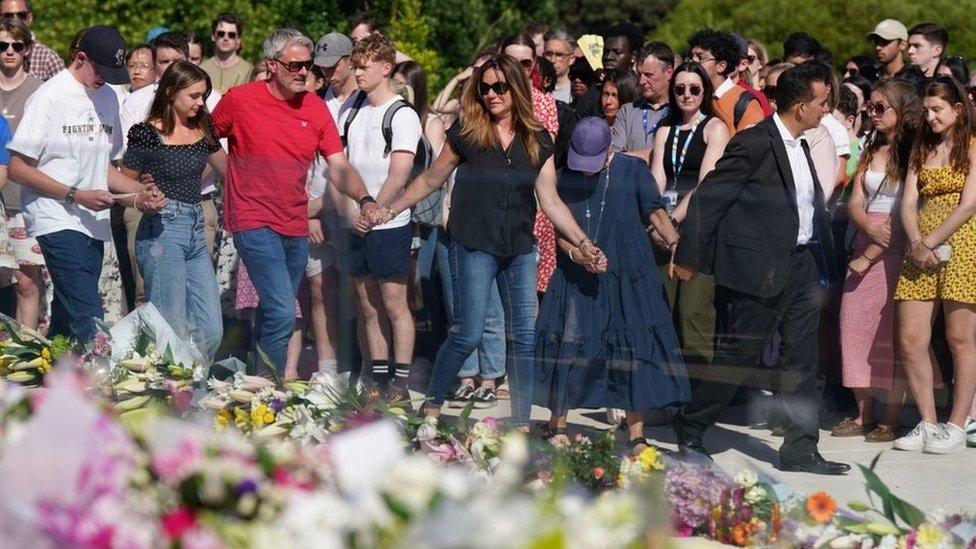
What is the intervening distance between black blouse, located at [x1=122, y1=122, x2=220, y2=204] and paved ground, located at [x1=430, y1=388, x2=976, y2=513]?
5.28 ft

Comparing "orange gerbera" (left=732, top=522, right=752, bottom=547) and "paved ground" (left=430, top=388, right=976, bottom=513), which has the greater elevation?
"orange gerbera" (left=732, top=522, right=752, bottom=547)

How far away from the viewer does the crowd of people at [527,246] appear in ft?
20.5

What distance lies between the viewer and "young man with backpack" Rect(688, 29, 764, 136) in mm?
8242

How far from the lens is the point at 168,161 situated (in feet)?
21.4

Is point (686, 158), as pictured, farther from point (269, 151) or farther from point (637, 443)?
point (269, 151)

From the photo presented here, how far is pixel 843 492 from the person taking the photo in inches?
220

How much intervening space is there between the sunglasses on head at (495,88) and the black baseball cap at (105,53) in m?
1.85

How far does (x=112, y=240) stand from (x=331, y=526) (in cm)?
486

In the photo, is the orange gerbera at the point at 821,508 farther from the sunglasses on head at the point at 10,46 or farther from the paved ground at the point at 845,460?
the sunglasses on head at the point at 10,46

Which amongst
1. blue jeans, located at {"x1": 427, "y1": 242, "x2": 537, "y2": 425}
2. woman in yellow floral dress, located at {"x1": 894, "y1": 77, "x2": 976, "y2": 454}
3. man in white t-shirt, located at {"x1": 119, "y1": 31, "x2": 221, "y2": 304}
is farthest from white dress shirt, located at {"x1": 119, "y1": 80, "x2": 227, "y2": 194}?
woman in yellow floral dress, located at {"x1": 894, "y1": 77, "x2": 976, "y2": 454}

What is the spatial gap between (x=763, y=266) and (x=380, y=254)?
1.60 m

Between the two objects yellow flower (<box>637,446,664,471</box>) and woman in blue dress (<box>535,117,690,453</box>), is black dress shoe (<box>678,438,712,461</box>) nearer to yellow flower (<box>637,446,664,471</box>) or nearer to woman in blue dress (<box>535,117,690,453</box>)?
woman in blue dress (<box>535,117,690,453</box>)

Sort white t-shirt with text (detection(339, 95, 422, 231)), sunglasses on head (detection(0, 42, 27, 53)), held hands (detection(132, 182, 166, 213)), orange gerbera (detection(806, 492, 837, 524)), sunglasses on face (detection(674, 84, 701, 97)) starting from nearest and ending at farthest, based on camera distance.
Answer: orange gerbera (detection(806, 492, 837, 524))
held hands (detection(132, 182, 166, 213))
white t-shirt with text (detection(339, 95, 422, 231))
sunglasses on face (detection(674, 84, 701, 97))
sunglasses on head (detection(0, 42, 27, 53))

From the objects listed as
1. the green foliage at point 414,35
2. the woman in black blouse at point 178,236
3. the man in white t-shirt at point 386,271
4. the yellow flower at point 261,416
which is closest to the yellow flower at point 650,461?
the man in white t-shirt at point 386,271
